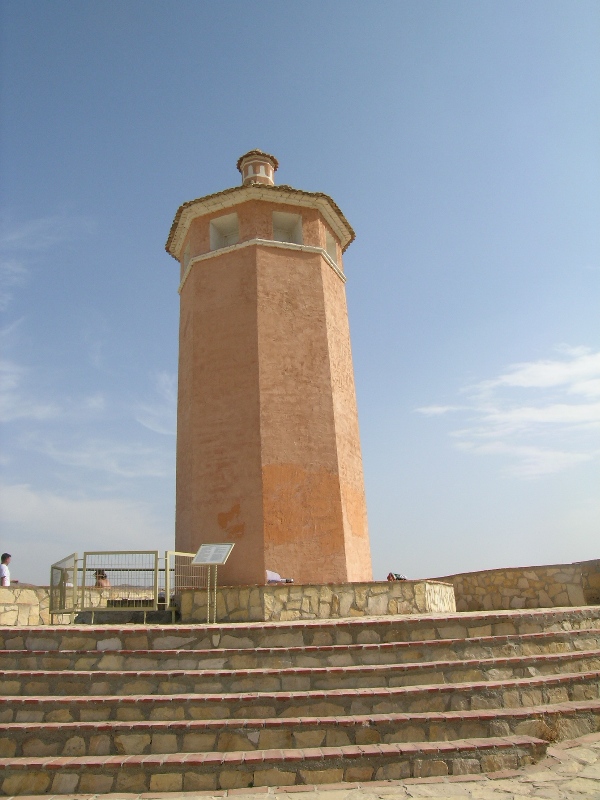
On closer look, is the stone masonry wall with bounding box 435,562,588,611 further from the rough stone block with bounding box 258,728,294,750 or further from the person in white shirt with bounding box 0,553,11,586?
the person in white shirt with bounding box 0,553,11,586

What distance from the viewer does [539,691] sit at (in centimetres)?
616

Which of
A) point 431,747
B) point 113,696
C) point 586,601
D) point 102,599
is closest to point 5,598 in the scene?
point 102,599

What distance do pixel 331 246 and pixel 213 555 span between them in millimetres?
8085

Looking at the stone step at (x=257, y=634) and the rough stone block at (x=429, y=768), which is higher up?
the stone step at (x=257, y=634)

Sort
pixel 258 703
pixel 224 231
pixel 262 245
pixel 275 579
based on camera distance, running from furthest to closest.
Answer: pixel 224 231, pixel 262 245, pixel 275 579, pixel 258 703

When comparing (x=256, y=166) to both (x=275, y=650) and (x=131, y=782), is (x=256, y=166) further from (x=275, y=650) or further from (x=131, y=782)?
(x=131, y=782)

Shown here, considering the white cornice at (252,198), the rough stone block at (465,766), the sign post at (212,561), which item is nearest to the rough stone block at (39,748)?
the sign post at (212,561)

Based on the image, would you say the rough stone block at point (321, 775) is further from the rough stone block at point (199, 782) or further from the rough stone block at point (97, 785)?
the rough stone block at point (97, 785)

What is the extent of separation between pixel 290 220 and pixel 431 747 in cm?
1017

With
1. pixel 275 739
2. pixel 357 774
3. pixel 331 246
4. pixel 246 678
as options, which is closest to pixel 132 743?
pixel 246 678

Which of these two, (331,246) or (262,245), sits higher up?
(331,246)

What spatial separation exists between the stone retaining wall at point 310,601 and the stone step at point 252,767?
255cm

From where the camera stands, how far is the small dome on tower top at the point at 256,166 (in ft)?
43.4

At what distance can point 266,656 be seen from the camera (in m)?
6.25
